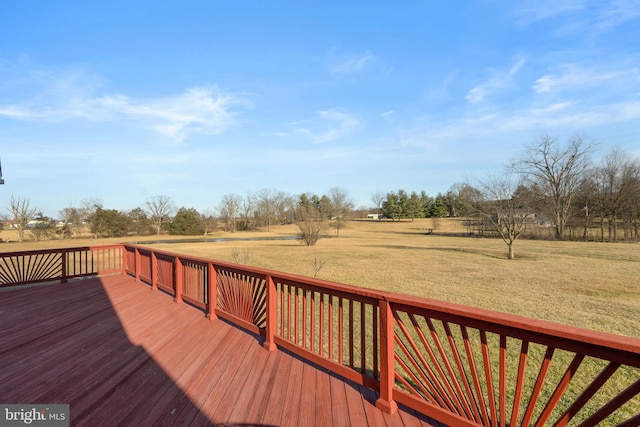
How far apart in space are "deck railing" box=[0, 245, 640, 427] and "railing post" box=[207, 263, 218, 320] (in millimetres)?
15

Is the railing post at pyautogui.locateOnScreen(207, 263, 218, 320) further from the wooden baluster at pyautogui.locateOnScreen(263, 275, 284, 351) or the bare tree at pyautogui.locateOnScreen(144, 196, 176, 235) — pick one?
the bare tree at pyautogui.locateOnScreen(144, 196, 176, 235)

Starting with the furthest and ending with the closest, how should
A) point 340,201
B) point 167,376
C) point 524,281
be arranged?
point 340,201 → point 524,281 → point 167,376

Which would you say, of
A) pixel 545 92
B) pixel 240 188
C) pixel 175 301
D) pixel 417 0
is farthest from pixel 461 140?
pixel 240 188

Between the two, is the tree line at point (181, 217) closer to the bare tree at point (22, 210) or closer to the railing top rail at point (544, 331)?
the bare tree at point (22, 210)

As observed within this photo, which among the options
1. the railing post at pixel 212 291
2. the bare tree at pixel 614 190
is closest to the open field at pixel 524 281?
the railing post at pixel 212 291

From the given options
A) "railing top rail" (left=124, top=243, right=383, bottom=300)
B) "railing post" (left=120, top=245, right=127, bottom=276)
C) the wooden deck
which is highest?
"railing top rail" (left=124, top=243, right=383, bottom=300)

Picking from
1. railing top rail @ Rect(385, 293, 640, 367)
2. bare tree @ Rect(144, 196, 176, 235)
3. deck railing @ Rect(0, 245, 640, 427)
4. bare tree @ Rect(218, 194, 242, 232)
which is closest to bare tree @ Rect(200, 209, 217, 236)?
bare tree @ Rect(218, 194, 242, 232)

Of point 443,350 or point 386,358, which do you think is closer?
point 443,350

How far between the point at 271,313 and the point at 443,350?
1909 mm

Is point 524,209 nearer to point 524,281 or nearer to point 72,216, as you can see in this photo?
point 524,281

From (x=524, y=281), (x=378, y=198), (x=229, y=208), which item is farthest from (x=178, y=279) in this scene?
(x=378, y=198)

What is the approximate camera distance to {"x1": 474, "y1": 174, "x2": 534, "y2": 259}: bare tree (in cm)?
1495

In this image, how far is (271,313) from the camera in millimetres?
3090

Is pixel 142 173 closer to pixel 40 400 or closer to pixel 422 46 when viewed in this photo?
pixel 422 46
